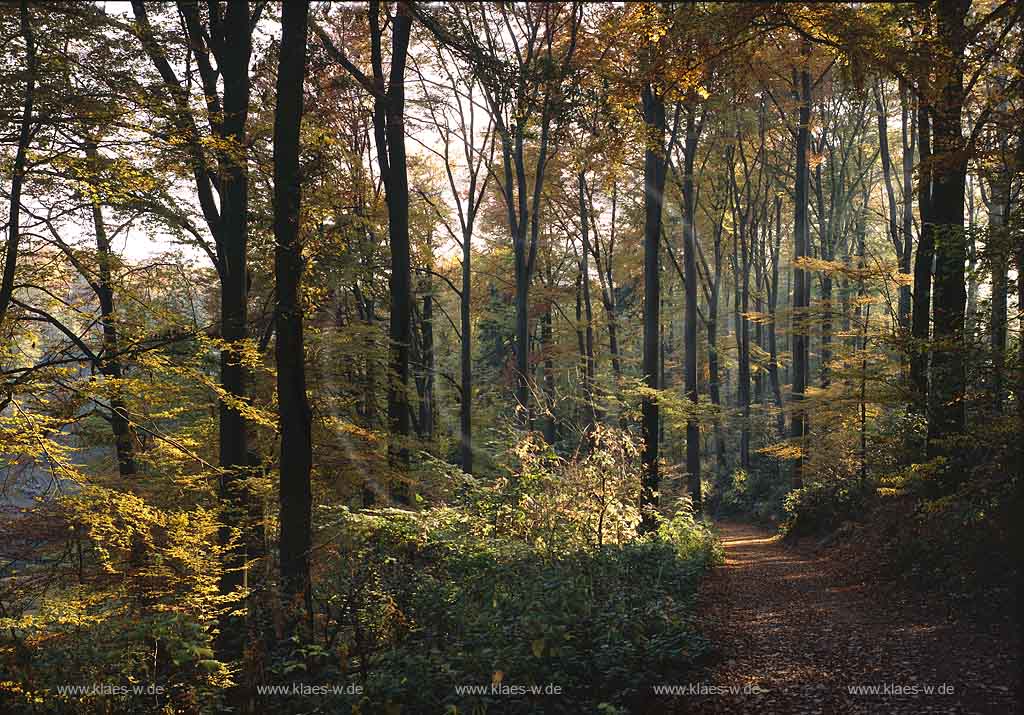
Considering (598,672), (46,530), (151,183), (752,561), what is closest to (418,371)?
(752,561)

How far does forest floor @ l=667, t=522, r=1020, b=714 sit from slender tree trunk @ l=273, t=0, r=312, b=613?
4.26 m

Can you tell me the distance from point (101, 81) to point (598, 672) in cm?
774

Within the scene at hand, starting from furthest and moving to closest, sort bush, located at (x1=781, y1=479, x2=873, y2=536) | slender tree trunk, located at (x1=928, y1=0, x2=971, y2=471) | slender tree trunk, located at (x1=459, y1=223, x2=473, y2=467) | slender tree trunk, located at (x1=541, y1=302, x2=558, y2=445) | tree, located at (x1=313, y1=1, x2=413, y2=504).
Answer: slender tree trunk, located at (x1=541, y1=302, x2=558, y2=445)
slender tree trunk, located at (x1=459, y1=223, x2=473, y2=467)
bush, located at (x1=781, y1=479, x2=873, y2=536)
tree, located at (x1=313, y1=1, x2=413, y2=504)
slender tree trunk, located at (x1=928, y1=0, x2=971, y2=471)

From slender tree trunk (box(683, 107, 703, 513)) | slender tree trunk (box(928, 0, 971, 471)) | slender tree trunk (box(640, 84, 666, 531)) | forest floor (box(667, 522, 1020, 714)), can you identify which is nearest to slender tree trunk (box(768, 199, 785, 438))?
slender tree trunk (box(683, 107, 703, 513))

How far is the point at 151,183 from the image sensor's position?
276 inches

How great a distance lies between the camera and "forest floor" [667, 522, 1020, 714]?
198 inches

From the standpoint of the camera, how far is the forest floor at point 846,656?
504 cm

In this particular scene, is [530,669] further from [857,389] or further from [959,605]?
[857,389]

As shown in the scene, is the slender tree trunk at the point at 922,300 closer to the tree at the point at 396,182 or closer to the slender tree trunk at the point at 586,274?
the tree at the point at 396,182

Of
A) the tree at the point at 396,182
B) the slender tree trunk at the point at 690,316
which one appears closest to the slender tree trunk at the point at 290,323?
the tree at the point at 396,182

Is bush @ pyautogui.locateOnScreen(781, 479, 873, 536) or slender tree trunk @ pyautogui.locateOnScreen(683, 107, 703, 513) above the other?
slender tree trunk @ pyautogui.locateOnScreen(683, 107, 703, 513)

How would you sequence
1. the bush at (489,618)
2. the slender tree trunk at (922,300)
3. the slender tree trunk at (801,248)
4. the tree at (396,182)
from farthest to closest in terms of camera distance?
the slender tree trunk at (801,248)
the tree at (396,182)
the slender tree trunk at (922,300)
the bush at (489,618)

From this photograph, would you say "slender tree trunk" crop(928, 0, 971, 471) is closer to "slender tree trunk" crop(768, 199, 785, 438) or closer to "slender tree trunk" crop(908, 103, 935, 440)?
"slender tree trunk" crop(908, 103, 935, 440)

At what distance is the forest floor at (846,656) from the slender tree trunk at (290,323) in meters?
4.26
